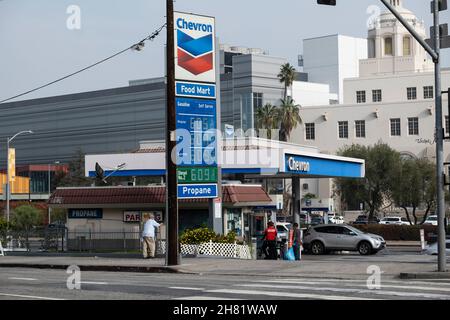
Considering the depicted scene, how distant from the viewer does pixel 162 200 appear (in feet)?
123

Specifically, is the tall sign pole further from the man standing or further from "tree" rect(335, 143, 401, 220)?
"tree" rect(335, 143, 401, 220)

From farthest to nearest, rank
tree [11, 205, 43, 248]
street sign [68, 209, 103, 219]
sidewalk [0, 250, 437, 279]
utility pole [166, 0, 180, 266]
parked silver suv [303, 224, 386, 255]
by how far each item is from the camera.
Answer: tree [11, 205, 43, 248] → parked silver suv [303, 224, 386, 255] → street sign [68, 209, 103, 219] → utility pole [166, 0, 180, 266] → sidewalk [0, 250, 437, 279]

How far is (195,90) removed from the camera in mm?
31469

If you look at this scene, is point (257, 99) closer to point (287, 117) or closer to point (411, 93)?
point (287, 117)

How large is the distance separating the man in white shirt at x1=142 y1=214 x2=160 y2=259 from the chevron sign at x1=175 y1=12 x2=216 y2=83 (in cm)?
541

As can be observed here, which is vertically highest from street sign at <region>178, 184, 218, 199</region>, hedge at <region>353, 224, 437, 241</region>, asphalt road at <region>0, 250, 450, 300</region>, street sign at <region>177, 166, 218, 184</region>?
street sign at <region>177, 166, 218, 184</region>

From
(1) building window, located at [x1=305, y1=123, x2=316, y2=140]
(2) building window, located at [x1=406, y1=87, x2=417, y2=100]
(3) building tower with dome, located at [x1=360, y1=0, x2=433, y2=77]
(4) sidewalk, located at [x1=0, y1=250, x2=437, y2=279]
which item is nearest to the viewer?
(4) sidewalk, located at [x1=0, y1=250, x2=437, y2=279]

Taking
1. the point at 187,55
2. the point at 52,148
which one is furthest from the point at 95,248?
the point at 52,148

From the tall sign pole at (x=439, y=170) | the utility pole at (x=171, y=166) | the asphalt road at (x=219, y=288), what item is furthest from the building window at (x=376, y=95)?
the asphalt road at (x=219, y=288)

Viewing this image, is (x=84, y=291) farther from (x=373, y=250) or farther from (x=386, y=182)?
(x=386, y=182)

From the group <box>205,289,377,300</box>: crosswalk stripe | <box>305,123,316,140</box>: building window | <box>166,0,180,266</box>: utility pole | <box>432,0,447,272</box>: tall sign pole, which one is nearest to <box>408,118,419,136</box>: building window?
<box>305,123,316,140</box>: building window

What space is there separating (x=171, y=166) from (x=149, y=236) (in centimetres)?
477

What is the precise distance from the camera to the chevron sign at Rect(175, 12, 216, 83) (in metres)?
30.6

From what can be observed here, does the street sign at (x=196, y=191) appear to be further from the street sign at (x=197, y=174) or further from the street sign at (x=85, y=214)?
the street sign at (x=85, y=214)
